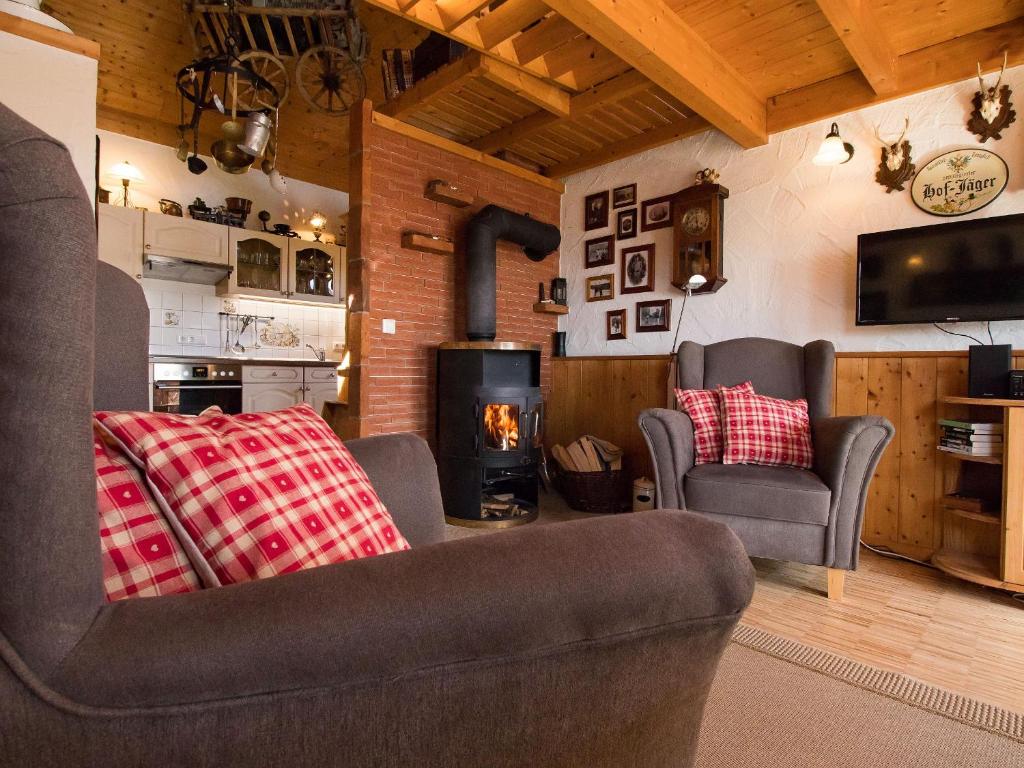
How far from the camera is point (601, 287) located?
4.13 metres

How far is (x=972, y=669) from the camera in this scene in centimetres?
167

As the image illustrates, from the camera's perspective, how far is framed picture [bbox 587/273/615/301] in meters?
4.07

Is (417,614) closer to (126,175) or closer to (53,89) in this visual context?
(53,89)

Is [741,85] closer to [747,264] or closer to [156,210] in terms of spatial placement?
[747,264]

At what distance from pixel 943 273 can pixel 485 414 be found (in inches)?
93.5

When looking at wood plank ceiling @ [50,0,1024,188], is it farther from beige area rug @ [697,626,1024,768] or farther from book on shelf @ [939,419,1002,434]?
beige area rug @ [697,626,1024,768]

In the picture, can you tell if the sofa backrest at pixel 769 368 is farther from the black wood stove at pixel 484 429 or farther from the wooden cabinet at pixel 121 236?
the wooden cabinet at pixel 121 236

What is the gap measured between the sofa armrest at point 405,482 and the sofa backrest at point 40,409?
0.71m

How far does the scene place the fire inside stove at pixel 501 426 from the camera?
321 centimetres

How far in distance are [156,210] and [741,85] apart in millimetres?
4537

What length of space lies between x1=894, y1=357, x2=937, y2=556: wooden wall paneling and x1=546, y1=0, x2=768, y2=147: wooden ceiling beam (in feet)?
5.27

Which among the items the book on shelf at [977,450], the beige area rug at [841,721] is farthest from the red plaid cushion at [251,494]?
the book on shelf at [977,450]

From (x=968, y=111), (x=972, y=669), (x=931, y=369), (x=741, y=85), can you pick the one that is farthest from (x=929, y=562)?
(x=741, y=85)

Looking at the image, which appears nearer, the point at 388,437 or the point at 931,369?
the point at 388,437
